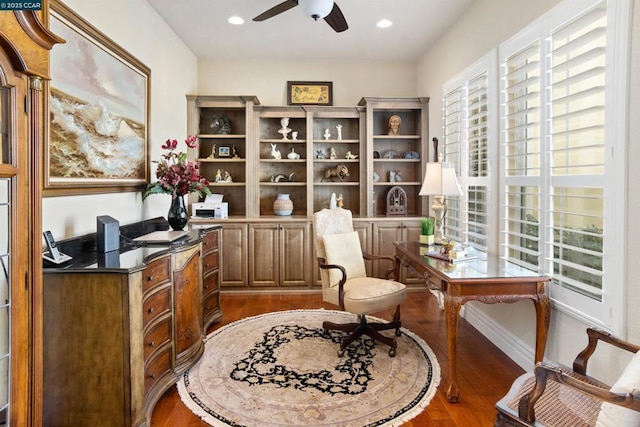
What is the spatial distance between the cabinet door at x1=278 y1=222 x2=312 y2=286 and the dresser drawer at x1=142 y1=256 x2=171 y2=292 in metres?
2.29

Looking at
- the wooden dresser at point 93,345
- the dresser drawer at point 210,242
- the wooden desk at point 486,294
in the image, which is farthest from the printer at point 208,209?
the wooden desk at point 486,294

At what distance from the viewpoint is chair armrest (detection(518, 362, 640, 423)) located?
1169 mm

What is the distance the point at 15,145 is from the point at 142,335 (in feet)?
3.57

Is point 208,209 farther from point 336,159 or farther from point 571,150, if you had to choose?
point 571,150

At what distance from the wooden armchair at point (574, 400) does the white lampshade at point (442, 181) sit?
167 centimetres

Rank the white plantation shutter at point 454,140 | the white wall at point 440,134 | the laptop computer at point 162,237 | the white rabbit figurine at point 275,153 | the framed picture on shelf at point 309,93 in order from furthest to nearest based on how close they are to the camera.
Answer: the framed picture on shelf at point 309,93 < the white rabbit figurine at point 275,153 < the white plantation shutter at point 454,140 < the laptop computer at point 162,237 < the white wall at point 440,134

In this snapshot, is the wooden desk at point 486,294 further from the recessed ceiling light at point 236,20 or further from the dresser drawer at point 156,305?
the recessed ceiling light at point 236,20

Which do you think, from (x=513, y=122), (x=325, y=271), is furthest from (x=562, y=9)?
(x=325, y=271)

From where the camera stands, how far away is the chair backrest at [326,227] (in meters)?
3.21

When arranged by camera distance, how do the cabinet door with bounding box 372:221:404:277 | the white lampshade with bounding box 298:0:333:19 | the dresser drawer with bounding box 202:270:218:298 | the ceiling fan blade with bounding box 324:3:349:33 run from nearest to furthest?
the white lampshade with bounding box 298:0:333:19 → the ceiling fan blade with bounding box 324:3:349:33 → the dresser drawer with bounding box 202:270:218:298 → the cabinet door with bounding box 372:221:404:277

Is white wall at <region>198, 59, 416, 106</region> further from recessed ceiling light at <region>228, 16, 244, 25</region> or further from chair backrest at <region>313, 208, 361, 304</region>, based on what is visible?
chair backrest at <region>313, 208, 361, 304</region>

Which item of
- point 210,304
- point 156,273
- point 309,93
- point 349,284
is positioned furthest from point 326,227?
point 309,93

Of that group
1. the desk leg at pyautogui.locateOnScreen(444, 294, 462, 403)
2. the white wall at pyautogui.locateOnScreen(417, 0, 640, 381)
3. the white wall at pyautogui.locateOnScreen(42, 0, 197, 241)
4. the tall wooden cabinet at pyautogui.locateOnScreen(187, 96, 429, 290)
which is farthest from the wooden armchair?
the tall wooden cabinet at pyautogui.locateOnScreen(187, 96, 429, 290)

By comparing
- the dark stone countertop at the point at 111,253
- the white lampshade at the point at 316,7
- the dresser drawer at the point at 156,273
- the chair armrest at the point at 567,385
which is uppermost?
the white lampshade at the point at 316,7
